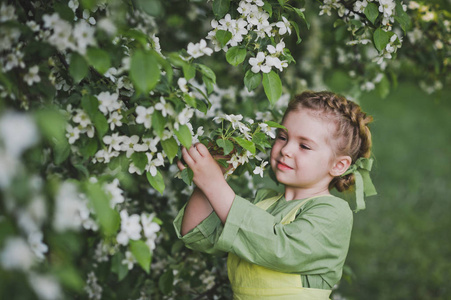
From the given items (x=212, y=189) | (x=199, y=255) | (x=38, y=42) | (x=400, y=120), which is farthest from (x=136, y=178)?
(x=400, y=120)

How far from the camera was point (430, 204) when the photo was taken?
6.66 m

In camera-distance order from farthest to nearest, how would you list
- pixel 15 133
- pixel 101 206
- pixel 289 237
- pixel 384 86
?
pixel 384 86
pixel 289 237
pixel 101 206
pixel 15 133

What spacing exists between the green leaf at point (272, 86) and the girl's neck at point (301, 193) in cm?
52

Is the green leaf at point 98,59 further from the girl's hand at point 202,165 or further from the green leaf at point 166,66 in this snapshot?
the girl's hand at point 202,165

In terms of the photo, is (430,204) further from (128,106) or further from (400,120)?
(128,106)

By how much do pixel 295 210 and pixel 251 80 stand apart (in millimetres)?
590

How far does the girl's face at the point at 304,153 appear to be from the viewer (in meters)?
2.07

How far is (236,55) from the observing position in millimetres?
1838

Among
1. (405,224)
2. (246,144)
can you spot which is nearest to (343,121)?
(246,144)

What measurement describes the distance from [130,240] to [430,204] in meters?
6.08

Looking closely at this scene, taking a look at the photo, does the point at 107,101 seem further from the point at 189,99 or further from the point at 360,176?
the point at 360,176

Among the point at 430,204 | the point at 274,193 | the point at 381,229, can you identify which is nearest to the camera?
the point at 274,193

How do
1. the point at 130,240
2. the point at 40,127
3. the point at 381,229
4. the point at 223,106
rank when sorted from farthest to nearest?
1. the point at 381,229
2. the point at 223,106
3. the point at 130,240
4. the point at 40,127

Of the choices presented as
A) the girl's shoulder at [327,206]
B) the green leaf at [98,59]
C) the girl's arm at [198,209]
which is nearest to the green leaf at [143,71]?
the green leaf at [98,59]
